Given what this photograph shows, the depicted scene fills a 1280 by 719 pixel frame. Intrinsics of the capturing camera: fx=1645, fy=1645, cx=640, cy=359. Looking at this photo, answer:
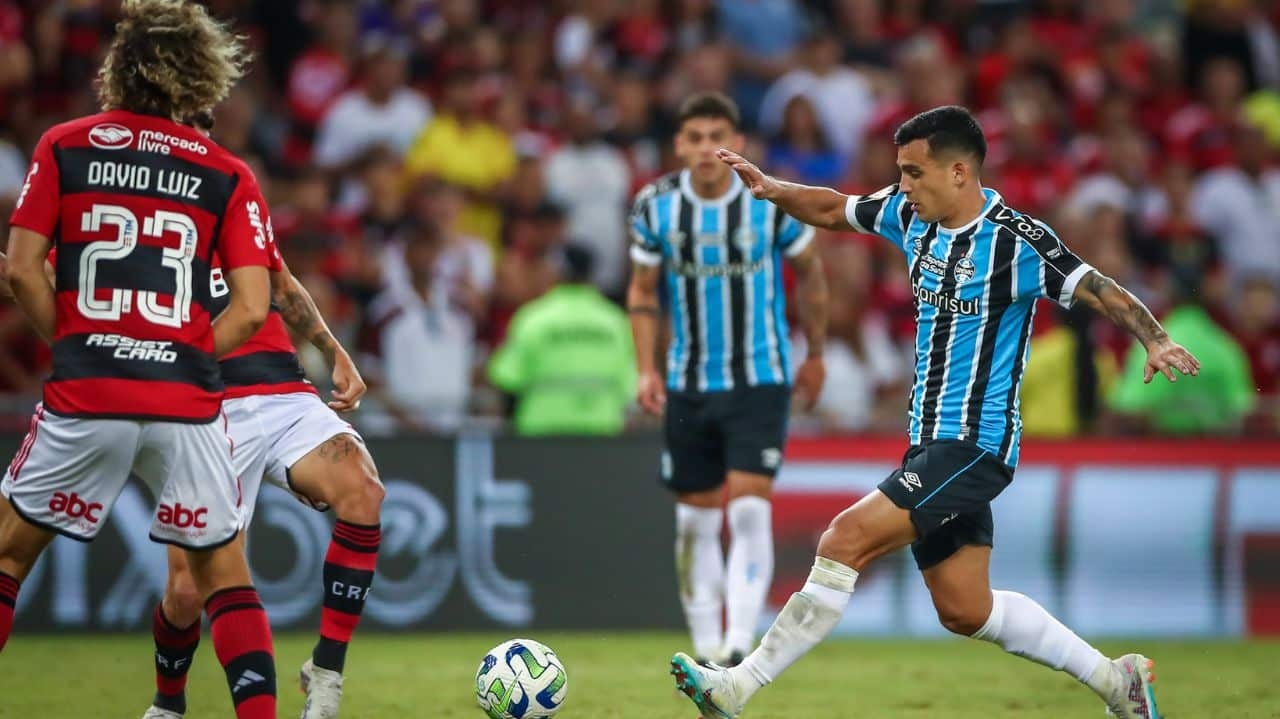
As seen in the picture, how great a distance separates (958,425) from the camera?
6266mm

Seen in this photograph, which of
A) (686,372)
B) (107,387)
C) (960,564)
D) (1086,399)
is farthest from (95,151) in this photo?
(1086,399)

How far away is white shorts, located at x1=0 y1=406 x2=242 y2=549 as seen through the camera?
202 inches

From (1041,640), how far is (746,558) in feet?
6.73

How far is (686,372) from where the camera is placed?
8.57 meters

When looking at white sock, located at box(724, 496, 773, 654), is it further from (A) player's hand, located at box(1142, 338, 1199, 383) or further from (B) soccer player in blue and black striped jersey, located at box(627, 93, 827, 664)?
(A) player's hand, located at box(1142, 338, 1199, 383)

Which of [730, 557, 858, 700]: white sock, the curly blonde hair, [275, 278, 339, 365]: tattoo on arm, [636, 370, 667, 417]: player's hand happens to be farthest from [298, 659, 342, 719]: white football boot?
[636, 370, 667, 417]: player's hand

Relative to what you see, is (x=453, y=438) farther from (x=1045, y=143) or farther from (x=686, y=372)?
(x=1045, y=143)

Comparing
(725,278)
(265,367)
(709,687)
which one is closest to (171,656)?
(265,367)

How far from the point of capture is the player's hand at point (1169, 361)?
18.9 ft

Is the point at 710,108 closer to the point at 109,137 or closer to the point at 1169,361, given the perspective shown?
the point at 1169,361

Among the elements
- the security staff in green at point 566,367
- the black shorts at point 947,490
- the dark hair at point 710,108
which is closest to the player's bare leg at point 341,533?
the black shorts at point 947,490

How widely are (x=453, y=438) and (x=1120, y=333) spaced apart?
5.94 metres

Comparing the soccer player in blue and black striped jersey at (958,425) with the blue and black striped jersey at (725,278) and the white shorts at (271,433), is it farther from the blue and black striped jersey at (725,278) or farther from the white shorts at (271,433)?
the blue and black striped jersey at (725,278)

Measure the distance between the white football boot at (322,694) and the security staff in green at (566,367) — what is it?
5138mm
